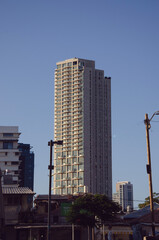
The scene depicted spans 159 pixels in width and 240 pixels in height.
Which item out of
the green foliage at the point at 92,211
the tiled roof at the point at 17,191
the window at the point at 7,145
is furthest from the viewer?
the window at the point at 7,145

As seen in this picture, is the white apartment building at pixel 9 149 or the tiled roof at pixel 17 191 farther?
the white apartment building at pixel 9 149

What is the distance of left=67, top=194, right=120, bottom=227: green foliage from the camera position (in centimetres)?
5284

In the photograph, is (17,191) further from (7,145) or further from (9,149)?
(7,145)

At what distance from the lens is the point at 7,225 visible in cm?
6150

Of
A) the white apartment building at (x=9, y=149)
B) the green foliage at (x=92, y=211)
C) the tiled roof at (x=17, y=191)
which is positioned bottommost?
the green foliage at (x=92, y=211)

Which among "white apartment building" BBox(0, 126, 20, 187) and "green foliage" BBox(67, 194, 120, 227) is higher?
"white apartment building" BBox(0, 126, 20, 187)

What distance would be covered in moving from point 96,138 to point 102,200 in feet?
469

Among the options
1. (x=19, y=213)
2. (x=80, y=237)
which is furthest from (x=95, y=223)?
(x=19, y=213)

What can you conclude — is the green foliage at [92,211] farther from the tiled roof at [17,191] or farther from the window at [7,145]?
the window at [7,145]

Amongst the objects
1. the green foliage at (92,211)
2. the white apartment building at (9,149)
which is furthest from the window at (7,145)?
the green foliage at (92,211)

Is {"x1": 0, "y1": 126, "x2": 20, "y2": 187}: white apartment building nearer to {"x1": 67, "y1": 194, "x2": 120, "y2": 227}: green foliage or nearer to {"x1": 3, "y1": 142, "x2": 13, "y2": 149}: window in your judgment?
{"x1": 3, "y1": 142, "x2": 13, "y2": 149}: window

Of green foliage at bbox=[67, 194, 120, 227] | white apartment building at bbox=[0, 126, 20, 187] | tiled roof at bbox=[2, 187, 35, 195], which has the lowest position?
green foliage at bbox=[67, 194, 120, 227]

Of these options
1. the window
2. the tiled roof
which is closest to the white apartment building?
the window

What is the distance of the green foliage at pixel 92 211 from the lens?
5284 cm
